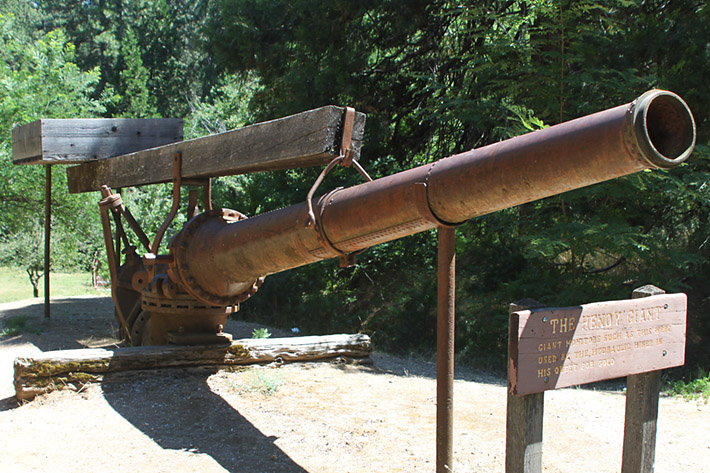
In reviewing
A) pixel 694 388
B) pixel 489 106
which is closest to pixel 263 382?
pixel 694 388

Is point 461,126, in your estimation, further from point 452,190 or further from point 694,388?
point 452,190

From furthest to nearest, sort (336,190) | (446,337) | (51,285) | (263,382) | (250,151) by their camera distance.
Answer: (51,285)
(263,382)
(250,151)
(336,190)
(446,337)

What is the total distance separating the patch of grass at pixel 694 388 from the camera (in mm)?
5629

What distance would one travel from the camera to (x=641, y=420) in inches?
130

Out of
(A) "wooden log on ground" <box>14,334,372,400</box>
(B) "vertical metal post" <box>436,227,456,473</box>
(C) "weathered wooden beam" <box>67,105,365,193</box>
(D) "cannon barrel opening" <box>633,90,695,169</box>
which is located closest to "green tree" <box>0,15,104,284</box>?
(C) "weathered wooden beam" <box>67,105,365,193</box>

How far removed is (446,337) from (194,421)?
2.15 metres

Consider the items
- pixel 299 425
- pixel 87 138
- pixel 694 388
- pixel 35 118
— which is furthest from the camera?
pixel 35 118

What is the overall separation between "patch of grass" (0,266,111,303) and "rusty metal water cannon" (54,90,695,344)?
8.18m

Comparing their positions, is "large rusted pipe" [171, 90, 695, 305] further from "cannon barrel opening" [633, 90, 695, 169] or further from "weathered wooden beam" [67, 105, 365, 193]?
"weathered wooden beam" [67, 105, 365, 193]

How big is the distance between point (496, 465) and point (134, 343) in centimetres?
341

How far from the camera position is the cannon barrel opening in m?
2.15

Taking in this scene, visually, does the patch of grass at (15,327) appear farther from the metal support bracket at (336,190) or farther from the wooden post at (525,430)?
the wooden post at (525,430)

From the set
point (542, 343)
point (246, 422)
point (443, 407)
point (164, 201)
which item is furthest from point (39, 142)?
point (164, 201)

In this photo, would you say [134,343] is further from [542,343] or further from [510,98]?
[510,98]
